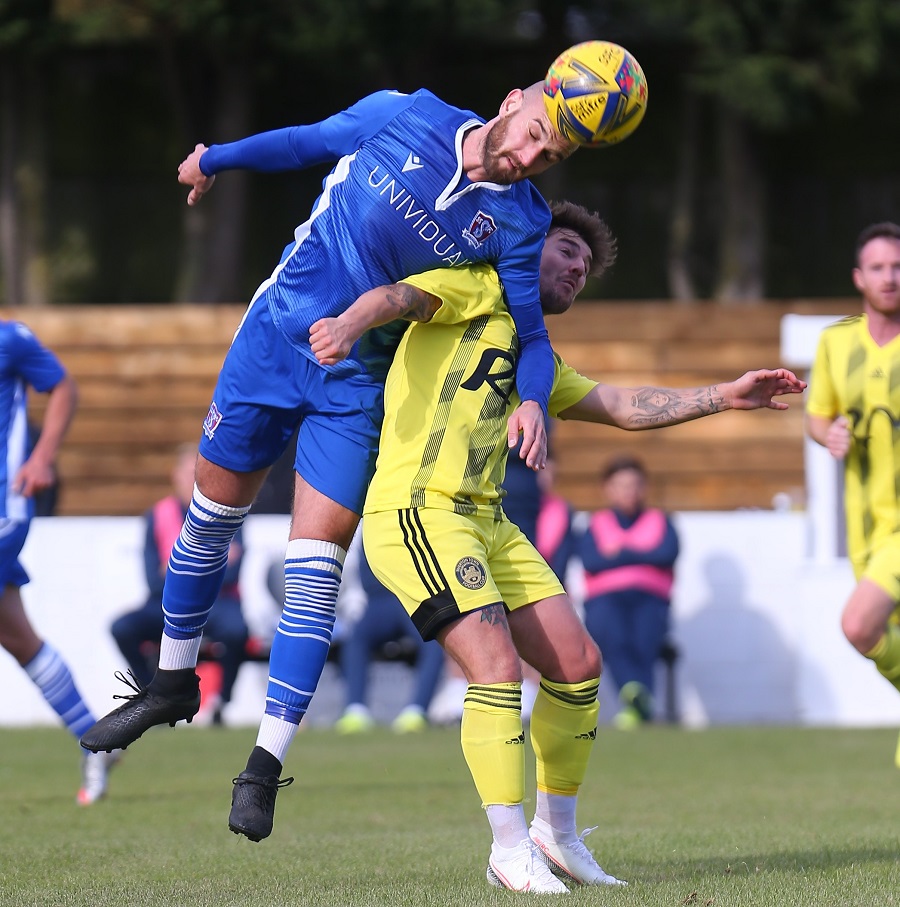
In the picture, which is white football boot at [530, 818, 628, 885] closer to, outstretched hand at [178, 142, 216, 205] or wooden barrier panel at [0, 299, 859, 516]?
outstretched hand at [178, 142, 216, 205]

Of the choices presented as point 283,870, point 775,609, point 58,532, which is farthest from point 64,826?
point 775,609

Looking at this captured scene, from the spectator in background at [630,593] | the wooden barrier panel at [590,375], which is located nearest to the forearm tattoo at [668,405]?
the spectator in background at [630,593]

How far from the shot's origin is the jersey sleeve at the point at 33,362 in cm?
743

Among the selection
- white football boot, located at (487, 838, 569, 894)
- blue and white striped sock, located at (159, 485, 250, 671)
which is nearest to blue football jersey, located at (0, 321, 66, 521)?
blue and white striped sock, located at (159, 485, 250, 671)

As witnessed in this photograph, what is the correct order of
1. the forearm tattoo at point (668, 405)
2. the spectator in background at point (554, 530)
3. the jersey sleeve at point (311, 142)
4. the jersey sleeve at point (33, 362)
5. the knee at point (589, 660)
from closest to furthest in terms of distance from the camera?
1. the knee at point (589, 660)
2. the jersey sleeve at point (311, 142)
3. the forearm tattoo at point (668, 405)
4. the jersey sleeve at point (33, 362)
5. the spectator in background at point (554, 530)

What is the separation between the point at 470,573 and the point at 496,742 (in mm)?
497

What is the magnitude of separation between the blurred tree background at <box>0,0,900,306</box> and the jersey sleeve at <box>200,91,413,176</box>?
14761 millimetres

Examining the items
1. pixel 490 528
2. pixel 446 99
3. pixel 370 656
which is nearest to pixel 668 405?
pixel 490 528

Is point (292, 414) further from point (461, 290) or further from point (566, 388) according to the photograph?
point (566, 388)

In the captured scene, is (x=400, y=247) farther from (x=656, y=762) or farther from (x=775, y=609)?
(x=775, y=609)

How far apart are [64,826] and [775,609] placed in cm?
780

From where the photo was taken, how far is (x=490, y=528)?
5.04 meters

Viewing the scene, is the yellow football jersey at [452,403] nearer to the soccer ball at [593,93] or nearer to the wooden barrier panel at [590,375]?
the soccer ball at [593,93]

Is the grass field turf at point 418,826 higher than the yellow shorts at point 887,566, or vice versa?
the yellow shorts at point 887,566
